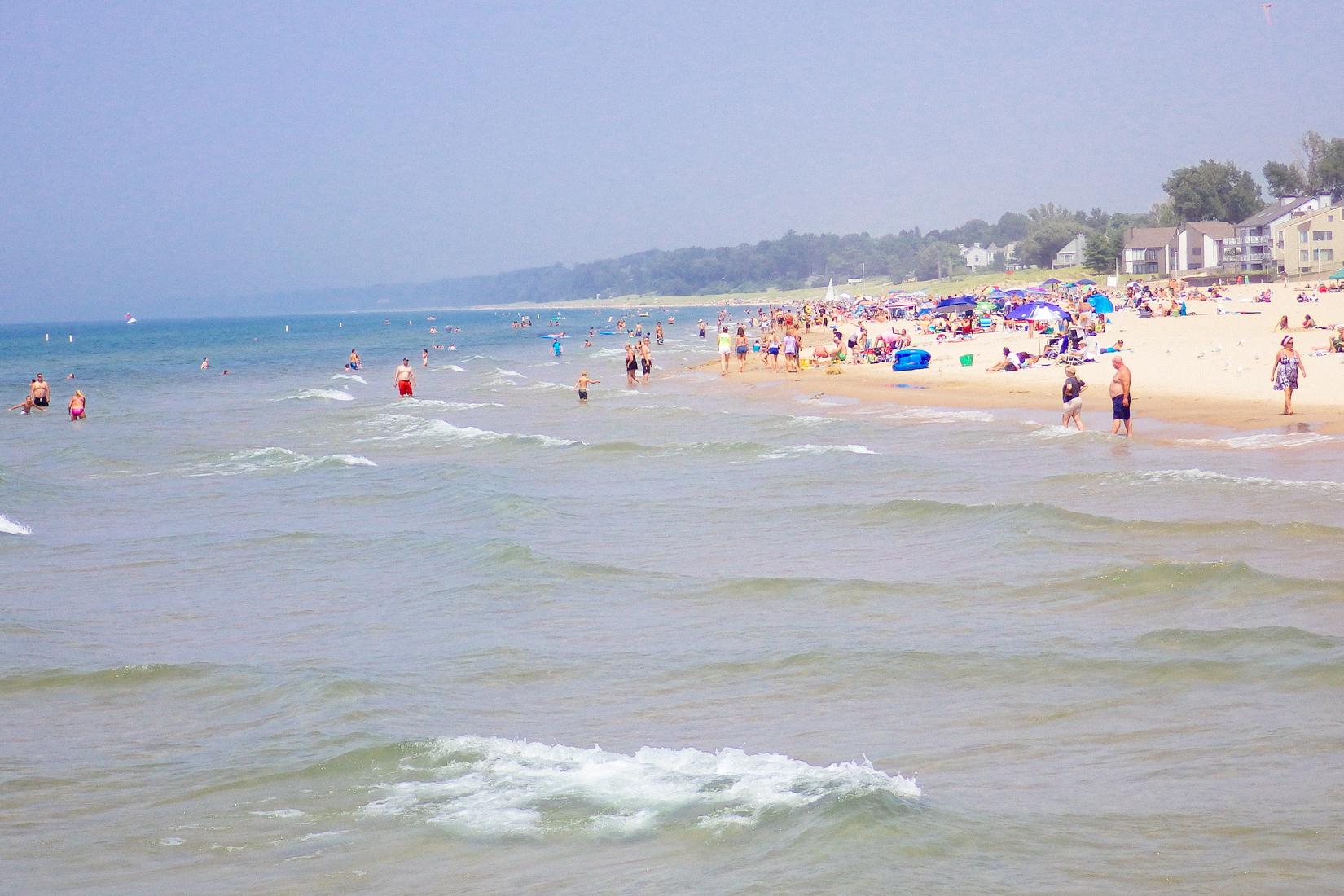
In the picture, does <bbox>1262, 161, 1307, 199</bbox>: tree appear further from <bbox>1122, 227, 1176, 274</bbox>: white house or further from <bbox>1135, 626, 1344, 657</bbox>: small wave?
<bbox>1135, 626, 1344, 657</bbox>: small wave

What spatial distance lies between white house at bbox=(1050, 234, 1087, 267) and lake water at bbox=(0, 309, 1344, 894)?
128882 millimetres

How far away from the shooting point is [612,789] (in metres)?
7.10

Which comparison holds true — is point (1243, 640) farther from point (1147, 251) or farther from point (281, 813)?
point (1147, 251)

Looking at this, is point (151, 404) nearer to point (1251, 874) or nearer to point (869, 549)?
point (869, 549)

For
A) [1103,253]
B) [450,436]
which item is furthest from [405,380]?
[1103,253]

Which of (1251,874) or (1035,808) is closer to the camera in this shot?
(1251,874)

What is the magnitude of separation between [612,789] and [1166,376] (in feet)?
84.5

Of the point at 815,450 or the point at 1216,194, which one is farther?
the point at 1216,194

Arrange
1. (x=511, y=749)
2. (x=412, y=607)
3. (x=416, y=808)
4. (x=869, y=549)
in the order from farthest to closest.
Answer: (x=869, y=549), (x=412, y=607), (x=511, y=749), (x=416, y=808)

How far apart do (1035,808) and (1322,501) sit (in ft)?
30.4

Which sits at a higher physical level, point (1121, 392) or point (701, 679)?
point (1121, 392)

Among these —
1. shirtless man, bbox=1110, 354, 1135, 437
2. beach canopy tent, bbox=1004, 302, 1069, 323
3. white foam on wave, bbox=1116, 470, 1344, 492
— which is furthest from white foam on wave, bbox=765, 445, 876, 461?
beach canopy tent, bbox=1004, 302, 1069, 323

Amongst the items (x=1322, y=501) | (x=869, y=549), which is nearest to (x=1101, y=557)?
(x=869, y=549)

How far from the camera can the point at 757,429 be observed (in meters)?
26.2
